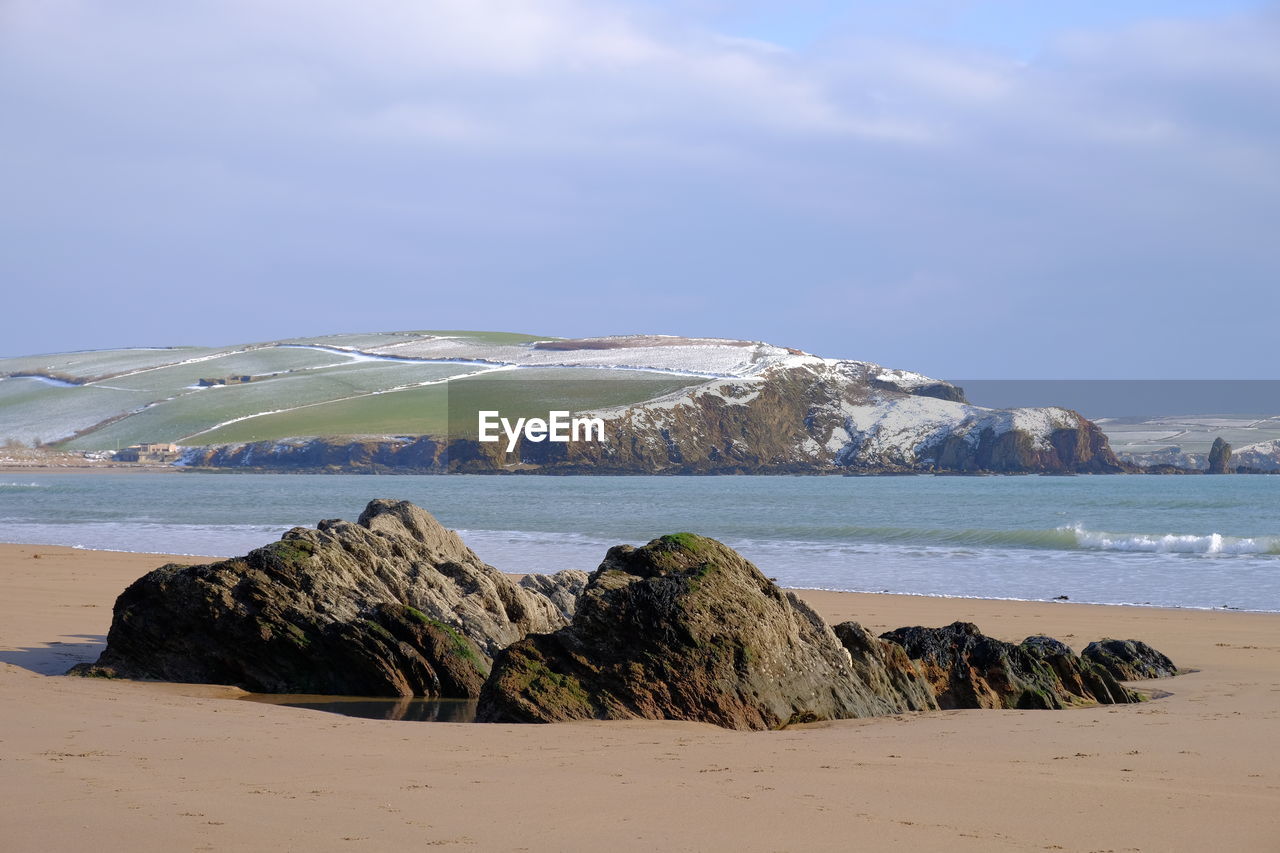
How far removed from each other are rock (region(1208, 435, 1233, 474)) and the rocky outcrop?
391 ft

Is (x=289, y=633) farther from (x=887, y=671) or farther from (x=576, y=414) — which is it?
(x=576, y=414)

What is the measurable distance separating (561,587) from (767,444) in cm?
11078

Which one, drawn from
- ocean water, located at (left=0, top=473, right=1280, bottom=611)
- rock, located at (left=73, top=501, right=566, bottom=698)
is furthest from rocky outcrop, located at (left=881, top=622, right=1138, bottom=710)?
ocean water, located at (left=0, top=473, right=1280, bottom=611)

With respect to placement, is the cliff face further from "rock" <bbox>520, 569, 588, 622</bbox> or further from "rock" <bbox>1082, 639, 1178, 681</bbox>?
"rock" <bbox>1082, 639, 1178, 681</bbox>

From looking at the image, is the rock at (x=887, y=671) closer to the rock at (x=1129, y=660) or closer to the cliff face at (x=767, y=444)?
the rock at (x=1129, y=660)

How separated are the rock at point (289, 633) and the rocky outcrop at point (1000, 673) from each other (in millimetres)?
3571

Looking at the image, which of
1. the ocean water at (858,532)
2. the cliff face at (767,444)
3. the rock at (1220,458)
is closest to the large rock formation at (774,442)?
the cliff face at (767,444)

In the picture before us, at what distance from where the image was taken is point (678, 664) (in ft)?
26.2

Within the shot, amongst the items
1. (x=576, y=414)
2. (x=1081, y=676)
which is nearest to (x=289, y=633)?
(x=1081, y=676)

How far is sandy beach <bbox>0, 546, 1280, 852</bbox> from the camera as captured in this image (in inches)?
180

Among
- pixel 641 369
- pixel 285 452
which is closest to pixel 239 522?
pixel 285 452

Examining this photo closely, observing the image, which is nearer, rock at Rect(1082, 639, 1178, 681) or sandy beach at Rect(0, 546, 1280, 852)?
sandy beach at Rect(0, 546, 1280, 852)

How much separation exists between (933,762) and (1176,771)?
1218 millimetres

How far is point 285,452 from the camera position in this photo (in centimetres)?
11812
